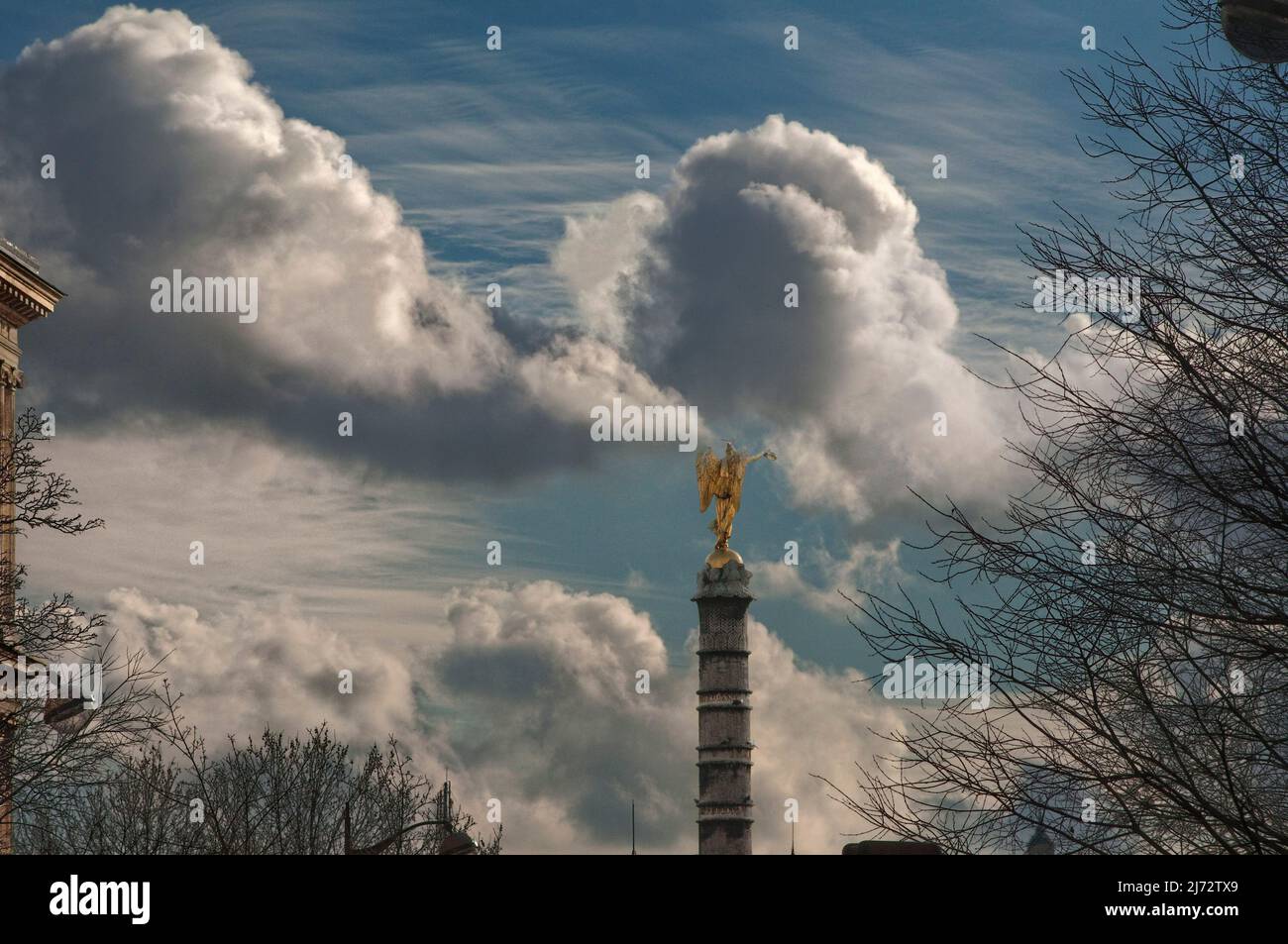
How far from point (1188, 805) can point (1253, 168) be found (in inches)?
174

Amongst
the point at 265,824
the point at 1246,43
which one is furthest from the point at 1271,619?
the point at 265,824

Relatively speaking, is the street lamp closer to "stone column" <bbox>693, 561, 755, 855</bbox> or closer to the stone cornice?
the stone cornice

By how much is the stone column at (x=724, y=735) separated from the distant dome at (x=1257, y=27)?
146ft

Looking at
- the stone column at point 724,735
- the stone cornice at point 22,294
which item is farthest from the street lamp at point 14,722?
the stone column at point 724,735

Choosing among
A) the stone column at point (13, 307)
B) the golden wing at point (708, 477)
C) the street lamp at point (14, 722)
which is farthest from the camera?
the golden wing at point (708, 477)

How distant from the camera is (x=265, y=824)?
→ 43.8 meters

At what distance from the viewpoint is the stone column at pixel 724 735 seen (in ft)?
179

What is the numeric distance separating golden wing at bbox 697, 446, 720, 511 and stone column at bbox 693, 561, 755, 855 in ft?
19.6

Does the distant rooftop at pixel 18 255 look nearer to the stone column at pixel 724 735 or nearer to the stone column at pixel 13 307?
the stone column at pixel 13 307

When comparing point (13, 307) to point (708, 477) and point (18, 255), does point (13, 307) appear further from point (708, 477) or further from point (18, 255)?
point (708, 477)

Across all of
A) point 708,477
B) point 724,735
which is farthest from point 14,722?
point 708,477

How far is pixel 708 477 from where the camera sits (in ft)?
204
